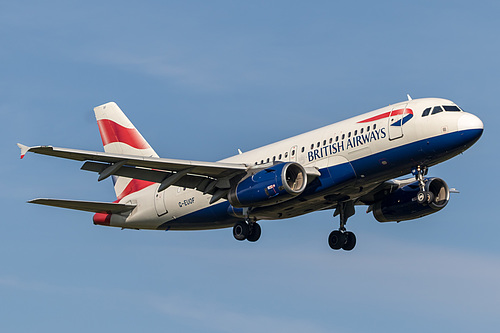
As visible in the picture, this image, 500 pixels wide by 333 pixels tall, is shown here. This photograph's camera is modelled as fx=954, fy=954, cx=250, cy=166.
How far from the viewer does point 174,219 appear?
50.5 m

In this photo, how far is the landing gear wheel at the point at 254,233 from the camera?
4827 cm

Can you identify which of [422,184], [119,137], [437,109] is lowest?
[422,184]

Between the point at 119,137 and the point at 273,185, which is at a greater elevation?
the point at 119,137

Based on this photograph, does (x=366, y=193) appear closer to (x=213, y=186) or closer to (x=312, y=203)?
(x=312, y=203)

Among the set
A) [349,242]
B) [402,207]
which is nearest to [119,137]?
[349,242]

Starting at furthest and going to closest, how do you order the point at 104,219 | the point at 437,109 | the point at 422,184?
the point at 104,219
the point at 422,184
the point at 437,109

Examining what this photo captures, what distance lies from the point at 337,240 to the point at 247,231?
549 centimetres

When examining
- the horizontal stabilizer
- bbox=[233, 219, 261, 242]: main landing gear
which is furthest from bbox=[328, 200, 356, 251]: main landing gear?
the horizontal stabilizer

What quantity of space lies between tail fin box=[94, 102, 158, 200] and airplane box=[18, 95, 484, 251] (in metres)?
1.95

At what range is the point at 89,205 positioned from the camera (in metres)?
49.3

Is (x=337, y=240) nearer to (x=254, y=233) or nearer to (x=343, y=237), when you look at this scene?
(x=343, y=237)

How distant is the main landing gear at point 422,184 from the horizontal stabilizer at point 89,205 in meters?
16.3

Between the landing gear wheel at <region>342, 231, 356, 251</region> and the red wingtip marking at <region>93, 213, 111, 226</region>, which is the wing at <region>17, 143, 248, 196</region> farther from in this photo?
the landing gear wheel at <region>342, 231, 356, 251</region>

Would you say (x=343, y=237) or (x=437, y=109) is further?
(x=343, y=237)
